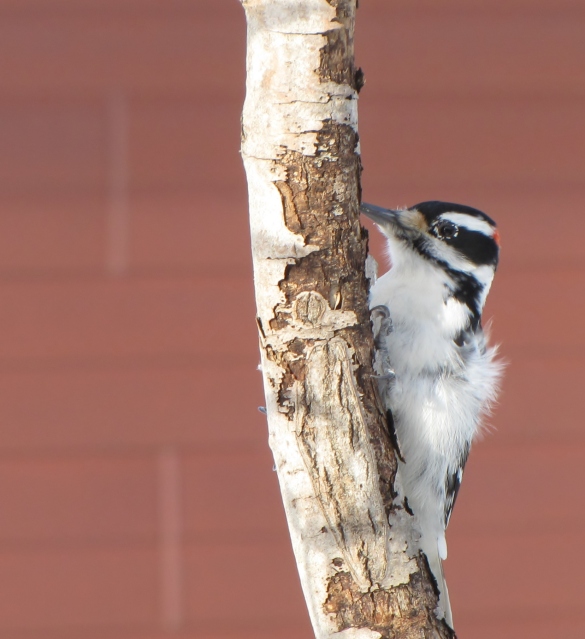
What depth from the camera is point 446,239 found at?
276cm

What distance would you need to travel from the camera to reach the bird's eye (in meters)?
2.76

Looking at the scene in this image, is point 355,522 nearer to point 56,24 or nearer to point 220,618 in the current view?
point 220,618

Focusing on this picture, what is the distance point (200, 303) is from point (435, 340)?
72.1 inches

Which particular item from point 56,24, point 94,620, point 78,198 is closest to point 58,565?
point 94,620

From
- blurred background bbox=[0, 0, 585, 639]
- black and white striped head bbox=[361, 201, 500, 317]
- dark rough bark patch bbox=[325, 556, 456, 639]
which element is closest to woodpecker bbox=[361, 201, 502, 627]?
black and white striped head bbox=[361, 201, 500, 317]

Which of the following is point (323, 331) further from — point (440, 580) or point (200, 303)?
point (200, 303)

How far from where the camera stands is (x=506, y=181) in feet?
14.3

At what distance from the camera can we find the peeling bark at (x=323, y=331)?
168 cm

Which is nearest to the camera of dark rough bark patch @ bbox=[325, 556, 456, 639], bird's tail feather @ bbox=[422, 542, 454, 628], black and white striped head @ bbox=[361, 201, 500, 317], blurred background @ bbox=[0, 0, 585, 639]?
dark rough bark patch @ bbox=[325, 556, 456, 639]

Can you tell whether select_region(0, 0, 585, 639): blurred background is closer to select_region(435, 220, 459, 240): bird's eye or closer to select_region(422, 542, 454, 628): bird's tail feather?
select_region(435, 220, 459, 240): bird's eye

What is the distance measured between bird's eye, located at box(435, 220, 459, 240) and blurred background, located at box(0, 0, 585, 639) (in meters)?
1.44

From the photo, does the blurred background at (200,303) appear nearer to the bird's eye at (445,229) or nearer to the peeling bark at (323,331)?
the bird's eye at (445,229)

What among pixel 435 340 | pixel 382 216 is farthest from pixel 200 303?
pixel 435 340

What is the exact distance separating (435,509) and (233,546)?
1.70 meters
